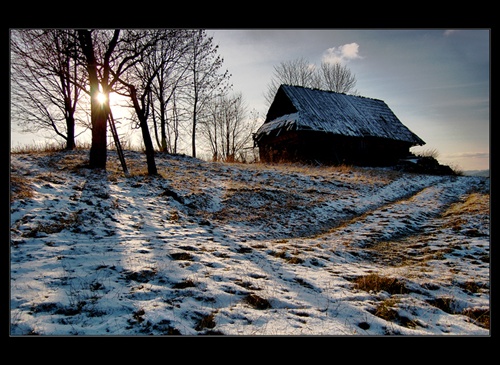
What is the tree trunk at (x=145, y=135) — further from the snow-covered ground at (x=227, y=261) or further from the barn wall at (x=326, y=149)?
the barn wall at (x=326, y=149)

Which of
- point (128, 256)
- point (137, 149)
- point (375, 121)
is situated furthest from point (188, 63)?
point (128, 256)

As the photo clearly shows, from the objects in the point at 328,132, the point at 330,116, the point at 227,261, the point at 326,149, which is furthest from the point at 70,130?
the point at 330,116

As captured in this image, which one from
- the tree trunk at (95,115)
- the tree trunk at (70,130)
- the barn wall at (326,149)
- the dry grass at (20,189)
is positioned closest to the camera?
the dry grass at (20,189)

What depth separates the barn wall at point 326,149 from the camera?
61.6ft

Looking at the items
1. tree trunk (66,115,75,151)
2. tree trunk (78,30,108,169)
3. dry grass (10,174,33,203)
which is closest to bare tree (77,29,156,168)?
tree trunk (78,30,108,169)

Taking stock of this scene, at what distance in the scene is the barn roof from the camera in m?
19.1

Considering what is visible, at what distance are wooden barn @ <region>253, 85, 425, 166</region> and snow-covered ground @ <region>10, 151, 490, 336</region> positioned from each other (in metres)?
10.4

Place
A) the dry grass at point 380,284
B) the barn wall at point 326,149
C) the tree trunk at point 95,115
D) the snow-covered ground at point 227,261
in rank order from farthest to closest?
the barn wall at point 326,149 < the tree trunk at point 95,115 < the dry grass at point 380,284 < the snow-covered ground at point 227,261

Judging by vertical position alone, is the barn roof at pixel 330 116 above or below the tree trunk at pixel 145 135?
above

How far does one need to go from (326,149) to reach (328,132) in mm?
1473

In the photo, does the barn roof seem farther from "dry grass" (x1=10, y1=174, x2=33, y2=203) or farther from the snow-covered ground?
"dry grass" (x1=10, y1=174, x2=33, y2=203)

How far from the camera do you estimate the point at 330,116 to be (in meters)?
20.4

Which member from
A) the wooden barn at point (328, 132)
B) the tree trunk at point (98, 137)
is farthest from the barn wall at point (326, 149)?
the tree trunk at point (98, 137)

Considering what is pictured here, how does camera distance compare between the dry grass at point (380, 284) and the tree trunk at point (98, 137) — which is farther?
the tree trunk at point (98, 137)
